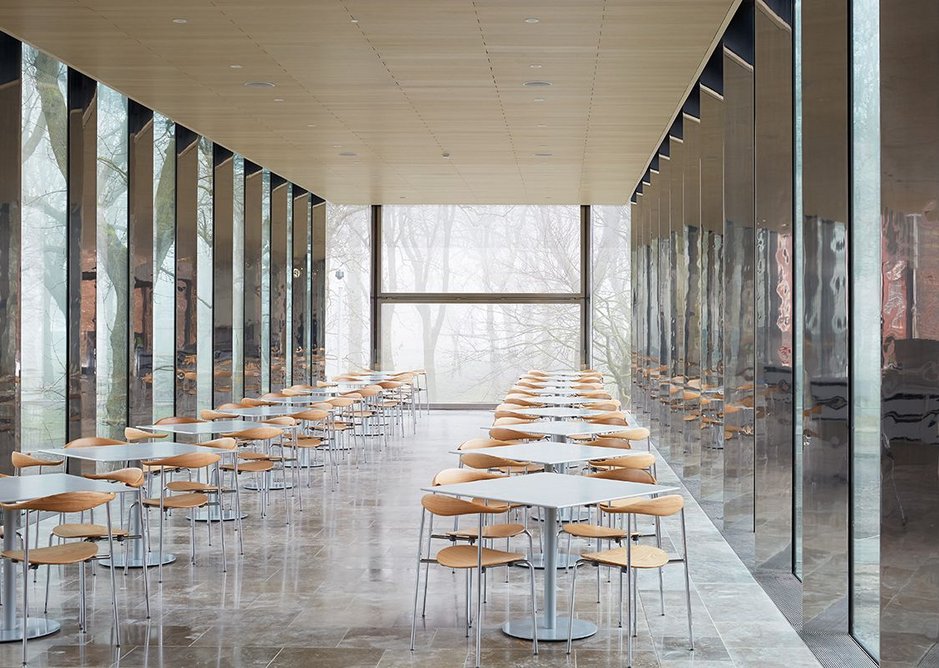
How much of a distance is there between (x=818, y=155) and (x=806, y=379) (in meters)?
1.17

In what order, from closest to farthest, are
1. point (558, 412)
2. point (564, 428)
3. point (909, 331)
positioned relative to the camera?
point (909, 331) < point (564, 428) < point (558, 412)

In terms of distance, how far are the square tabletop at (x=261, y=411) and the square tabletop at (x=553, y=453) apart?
11.9 ft

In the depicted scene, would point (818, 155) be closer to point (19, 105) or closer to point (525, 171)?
point (19, 105)

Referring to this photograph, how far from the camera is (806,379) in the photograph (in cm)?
566

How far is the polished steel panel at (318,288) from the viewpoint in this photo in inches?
737

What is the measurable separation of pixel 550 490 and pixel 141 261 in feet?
23.9

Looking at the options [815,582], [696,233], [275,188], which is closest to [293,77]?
[696,233]

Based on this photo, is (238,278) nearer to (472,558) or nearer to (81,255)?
(81,255)

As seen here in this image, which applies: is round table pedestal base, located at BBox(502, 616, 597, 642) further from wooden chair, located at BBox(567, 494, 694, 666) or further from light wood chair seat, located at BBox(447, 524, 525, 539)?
light wood chair seat, located at BBox(447, 524, 525, 539)

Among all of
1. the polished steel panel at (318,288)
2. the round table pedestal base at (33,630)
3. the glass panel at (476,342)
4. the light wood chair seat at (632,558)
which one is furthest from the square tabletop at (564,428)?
the glass panel at (476,342)

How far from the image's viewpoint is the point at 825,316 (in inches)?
215

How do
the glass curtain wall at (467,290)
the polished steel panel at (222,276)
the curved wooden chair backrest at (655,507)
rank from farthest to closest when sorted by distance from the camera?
1. the glass curtain wall at (467,290)
2. the polished steel panel at (222,276)
3. the curved wooden chair backrest at (655,507)

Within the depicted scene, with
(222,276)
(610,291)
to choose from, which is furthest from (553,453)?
(610,291)

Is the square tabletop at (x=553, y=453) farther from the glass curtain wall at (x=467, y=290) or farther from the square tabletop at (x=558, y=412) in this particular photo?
the glass curtain wall at (x=467, y=290)
